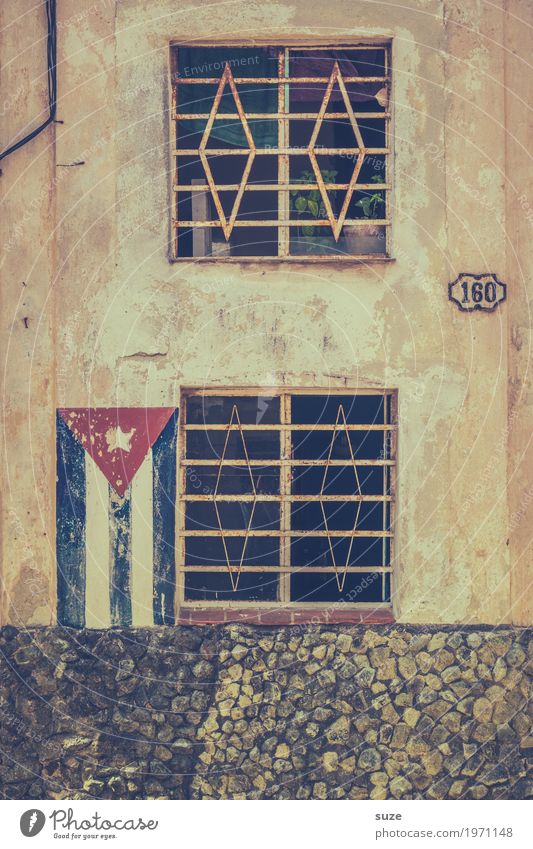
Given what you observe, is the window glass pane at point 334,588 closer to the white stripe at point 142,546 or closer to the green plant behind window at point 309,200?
the white stripe at point 142,546

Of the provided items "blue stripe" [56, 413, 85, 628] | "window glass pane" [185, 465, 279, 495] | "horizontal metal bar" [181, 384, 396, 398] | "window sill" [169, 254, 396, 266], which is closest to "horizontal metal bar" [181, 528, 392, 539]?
"window glass pane" [185, 465, 279, 495]

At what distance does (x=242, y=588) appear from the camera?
9562mm

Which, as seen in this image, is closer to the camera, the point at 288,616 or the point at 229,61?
the point at 288,616

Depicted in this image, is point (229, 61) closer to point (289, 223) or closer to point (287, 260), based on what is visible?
point (289, 223)

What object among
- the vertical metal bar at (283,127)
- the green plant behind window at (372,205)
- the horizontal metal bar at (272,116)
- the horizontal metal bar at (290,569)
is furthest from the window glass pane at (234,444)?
the horizontal metal bar at (272,116)

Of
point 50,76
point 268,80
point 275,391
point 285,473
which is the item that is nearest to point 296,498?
point 285,473

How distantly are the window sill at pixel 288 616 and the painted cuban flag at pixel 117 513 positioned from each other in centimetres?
27

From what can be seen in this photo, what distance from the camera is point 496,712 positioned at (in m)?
9.24

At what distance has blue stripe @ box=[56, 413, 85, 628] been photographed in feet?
30.8

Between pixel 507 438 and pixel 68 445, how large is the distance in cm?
395

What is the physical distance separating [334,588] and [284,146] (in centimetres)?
406

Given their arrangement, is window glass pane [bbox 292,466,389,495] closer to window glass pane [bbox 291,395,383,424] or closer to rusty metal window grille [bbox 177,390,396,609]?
rusty metal window grille [bbox 177,390,396,609]

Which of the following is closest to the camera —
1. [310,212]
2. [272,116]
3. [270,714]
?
[270,714]

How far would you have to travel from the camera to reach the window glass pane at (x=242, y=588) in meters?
9.56
